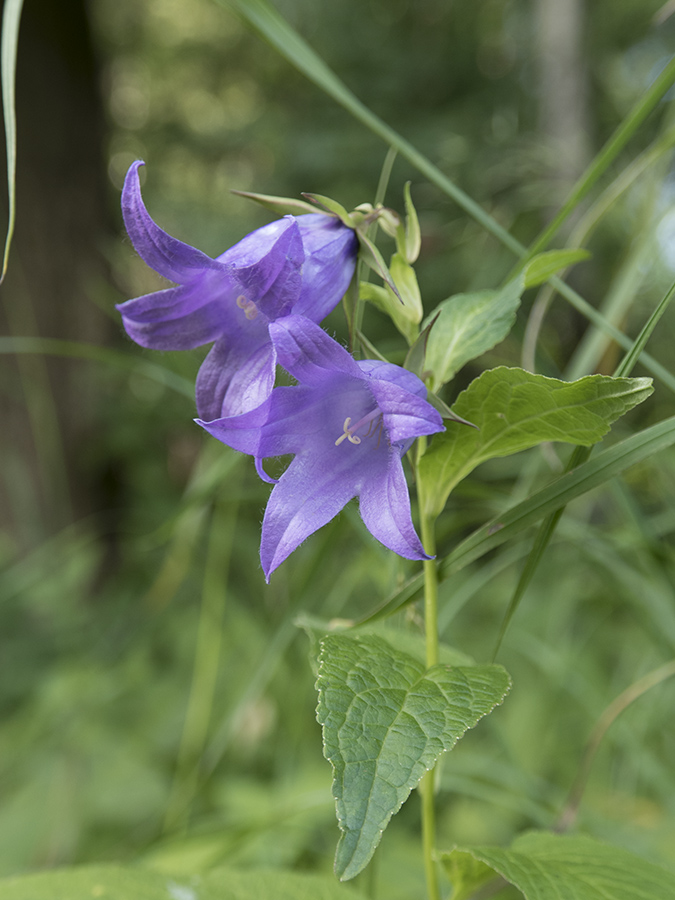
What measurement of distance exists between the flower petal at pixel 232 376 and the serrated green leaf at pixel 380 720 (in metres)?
0.23

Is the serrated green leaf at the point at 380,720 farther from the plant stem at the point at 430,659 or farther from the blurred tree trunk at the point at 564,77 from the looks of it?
the blurred tree trunk at the point at 564,77

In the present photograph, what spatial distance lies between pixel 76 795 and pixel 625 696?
60.0 inches

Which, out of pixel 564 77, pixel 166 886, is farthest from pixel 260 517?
pixel 564 77

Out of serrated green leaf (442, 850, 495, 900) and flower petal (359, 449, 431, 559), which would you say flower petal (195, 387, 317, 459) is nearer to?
flower petal (359, 449, 431, 559)

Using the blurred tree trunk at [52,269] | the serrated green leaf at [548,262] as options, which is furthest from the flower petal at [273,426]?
the blurred tree trunk at [52,269]

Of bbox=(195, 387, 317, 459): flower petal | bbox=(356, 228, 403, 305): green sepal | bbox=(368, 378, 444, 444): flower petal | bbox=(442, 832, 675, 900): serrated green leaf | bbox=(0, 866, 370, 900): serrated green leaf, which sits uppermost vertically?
bbox=(356, 228, 403, 305): green sepal

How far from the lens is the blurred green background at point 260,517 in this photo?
4.21ft

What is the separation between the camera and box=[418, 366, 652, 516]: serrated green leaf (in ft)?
1.69

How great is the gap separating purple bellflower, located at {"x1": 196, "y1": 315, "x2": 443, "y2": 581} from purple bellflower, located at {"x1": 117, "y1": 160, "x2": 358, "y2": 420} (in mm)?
36

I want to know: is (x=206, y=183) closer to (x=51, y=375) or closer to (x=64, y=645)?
(x=51, y=375)

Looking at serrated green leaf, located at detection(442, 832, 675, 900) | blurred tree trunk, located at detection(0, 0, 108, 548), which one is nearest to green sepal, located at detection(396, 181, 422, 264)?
serrated green leaf, located at detection(442, 832, 675, 900)

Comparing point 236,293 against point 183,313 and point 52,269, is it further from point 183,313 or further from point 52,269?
point 52,269

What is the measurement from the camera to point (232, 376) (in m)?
0.65

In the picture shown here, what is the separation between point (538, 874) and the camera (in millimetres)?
562
